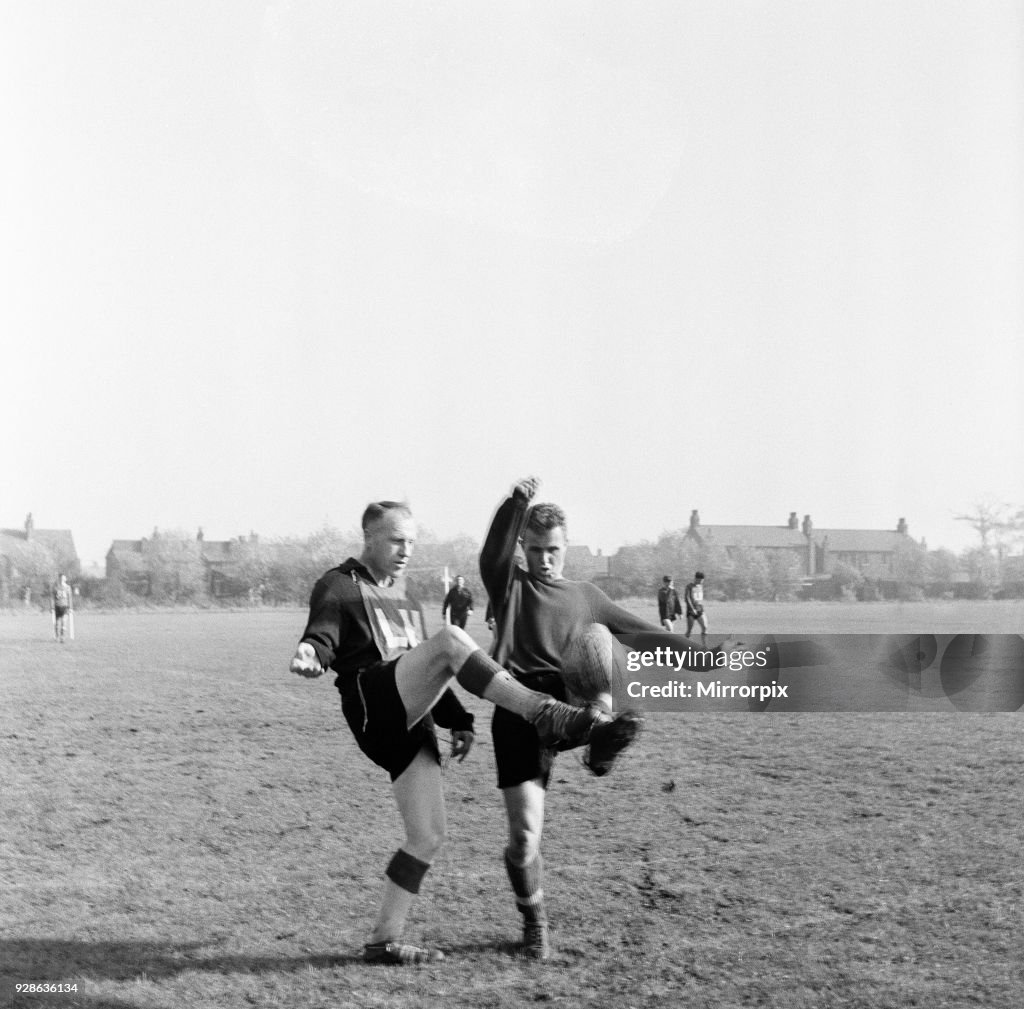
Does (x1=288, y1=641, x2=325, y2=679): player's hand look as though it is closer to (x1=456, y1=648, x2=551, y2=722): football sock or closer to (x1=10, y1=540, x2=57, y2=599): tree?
(x1=456, y1=648, x2=551, y2=722): football sock

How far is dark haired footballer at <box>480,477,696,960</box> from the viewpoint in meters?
4.67

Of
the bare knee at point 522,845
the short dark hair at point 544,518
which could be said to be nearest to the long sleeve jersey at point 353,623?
the short dark hair at point 544,518

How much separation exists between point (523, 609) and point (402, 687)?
2.35 ft

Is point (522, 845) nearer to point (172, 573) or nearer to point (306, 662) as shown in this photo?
point (306, 662)

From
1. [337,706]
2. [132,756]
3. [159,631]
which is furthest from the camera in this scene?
[159,631]

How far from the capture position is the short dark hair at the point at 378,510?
453cm

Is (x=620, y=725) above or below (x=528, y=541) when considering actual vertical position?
Answer: below

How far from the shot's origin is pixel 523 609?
476 centimetres

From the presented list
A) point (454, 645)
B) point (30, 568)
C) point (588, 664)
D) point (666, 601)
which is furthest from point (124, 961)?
point (30, 568)

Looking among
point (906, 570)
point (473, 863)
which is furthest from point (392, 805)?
point (906, 570)

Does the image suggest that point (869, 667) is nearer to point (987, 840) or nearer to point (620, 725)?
point (987, 840)

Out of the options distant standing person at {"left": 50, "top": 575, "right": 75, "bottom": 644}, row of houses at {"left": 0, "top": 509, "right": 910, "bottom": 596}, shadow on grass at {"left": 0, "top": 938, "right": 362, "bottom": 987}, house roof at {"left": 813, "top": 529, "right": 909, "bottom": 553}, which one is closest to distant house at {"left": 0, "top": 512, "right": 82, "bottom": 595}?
row of houses at {"left": 0, "top": 509, "right": 910, "bottom": 596}

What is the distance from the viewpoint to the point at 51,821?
26.1 feet

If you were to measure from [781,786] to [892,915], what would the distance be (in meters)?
3.48
